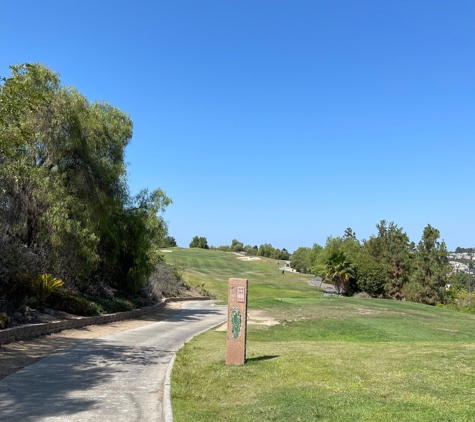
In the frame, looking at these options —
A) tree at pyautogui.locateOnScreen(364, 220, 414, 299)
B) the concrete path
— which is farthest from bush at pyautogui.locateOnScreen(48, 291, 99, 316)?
tree at pyautogui.locateOnScreen(364, 220, 414, 299)

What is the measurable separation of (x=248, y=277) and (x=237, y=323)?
2807 inches

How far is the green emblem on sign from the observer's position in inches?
390

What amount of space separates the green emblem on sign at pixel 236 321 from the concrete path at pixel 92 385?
5.99 ft

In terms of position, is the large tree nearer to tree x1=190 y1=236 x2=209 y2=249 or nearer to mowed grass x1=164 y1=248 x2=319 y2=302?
mowed grass x1=164 y1=248 x2=319 y2=302

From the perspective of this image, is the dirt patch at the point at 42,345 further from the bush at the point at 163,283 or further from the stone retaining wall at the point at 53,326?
the bush at the point at 163,283

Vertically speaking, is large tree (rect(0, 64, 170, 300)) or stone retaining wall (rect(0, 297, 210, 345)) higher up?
large tree (rect(0, 64, 170, 300))

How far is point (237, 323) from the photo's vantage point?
1005 centimetres

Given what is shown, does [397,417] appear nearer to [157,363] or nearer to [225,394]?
[225,394]

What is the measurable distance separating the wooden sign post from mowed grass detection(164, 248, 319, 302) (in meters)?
39.3

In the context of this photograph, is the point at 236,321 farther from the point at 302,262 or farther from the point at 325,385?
the point at 302,262

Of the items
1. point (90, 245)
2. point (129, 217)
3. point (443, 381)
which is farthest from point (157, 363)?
point (129, 217)

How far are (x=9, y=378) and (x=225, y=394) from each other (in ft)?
14.2

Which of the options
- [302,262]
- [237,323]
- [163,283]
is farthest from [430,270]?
[302,262]

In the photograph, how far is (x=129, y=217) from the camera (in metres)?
24.8
